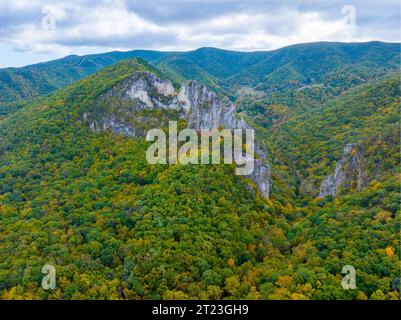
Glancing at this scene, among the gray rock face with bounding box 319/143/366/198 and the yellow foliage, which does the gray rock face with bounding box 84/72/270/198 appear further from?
the yellow foliage

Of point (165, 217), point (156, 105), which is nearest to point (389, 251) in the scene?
point (165, 217)

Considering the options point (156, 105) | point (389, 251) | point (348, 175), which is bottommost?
point (389, 251)

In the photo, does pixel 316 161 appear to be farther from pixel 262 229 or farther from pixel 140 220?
pixel 140 220

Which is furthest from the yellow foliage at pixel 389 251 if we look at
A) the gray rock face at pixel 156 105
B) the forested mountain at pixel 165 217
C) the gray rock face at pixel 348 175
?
the gray rock face at pixel 156 105

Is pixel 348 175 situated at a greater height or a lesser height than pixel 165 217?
greater

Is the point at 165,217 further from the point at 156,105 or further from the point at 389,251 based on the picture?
the point at 156,105

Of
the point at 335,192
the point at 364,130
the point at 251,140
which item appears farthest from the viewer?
the point at 364,130
